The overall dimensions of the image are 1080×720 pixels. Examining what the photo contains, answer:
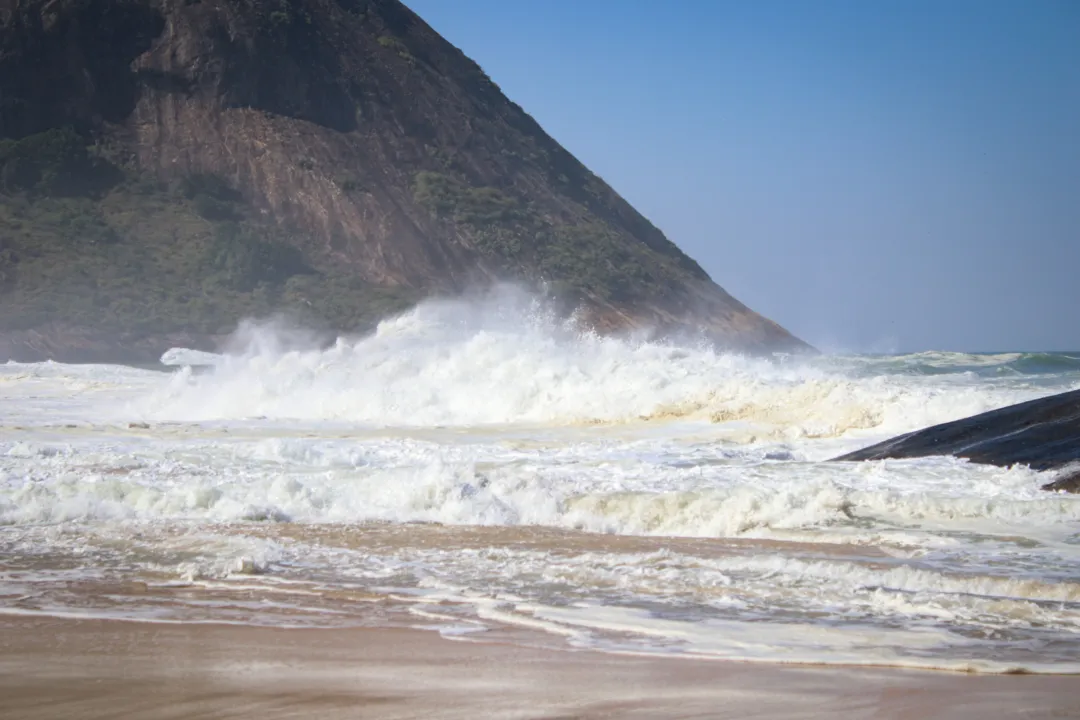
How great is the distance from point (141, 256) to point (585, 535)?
52496mm

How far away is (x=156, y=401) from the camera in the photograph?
24.8m

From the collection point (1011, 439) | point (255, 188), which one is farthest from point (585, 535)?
point (255, 188)

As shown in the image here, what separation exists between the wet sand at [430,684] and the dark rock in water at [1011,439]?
6603mm

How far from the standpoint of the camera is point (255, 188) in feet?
205

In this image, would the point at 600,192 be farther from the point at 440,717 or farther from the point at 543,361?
the point at 440,717

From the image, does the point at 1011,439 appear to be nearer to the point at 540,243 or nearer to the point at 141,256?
the point at 141,256

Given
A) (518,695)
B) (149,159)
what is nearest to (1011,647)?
(518,695)

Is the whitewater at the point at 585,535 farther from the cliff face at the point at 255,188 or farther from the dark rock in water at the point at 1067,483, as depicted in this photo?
the cliff face at the point at 255,188

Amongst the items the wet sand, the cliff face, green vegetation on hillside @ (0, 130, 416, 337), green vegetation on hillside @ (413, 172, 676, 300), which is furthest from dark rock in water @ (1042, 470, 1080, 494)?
green vegetation on hillside @ (413, 172, 676, 300)

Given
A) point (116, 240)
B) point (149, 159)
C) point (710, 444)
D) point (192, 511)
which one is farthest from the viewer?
point (149, 159)

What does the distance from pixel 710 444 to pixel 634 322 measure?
45639mm

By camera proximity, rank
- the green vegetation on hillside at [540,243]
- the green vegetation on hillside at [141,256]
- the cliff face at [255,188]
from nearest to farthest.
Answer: the green vegetation on hillside at [141,256] → the cliff face at [255,188] → the green vegetation on hillside at [540,243]

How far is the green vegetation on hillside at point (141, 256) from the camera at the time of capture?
5297 cm

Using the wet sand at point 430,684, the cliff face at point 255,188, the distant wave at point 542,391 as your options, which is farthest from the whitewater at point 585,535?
the cliff face at point 255,188
